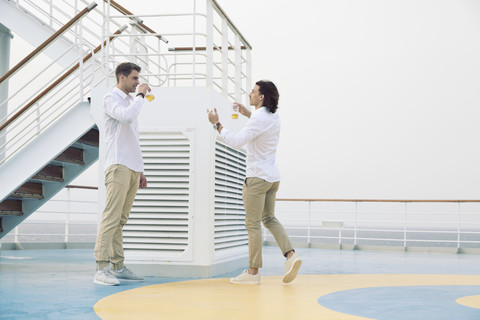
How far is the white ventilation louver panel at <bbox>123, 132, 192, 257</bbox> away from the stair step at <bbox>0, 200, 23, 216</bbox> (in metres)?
1.61

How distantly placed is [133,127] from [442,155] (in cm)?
1993

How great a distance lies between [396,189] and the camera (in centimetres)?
2681

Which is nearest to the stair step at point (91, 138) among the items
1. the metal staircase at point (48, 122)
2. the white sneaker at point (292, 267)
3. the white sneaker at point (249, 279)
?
the metal staircase at point (48, 122)

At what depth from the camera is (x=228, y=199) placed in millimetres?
4836

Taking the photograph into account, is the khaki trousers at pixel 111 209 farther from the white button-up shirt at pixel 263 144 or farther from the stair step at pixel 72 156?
the stair step at pixel 72 156

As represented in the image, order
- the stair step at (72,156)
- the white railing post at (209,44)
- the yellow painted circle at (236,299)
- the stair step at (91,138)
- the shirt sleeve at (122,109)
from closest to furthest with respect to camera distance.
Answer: the yellow painted circle at (236,299) → the shirt sleeve at (122,109) → the white railing post at (209,44) → the stair step at (91,138) → the stair step at (72,156)

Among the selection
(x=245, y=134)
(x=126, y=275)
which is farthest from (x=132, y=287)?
(x=245, y=134)

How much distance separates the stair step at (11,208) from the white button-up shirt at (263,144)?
2.78 meters

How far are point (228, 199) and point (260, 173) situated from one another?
1.13 metres

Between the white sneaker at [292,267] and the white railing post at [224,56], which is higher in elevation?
the white railing post at [224,56]

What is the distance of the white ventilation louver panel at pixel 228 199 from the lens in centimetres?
450

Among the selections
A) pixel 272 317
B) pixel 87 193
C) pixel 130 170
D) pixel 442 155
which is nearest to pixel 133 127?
pixel 130 170

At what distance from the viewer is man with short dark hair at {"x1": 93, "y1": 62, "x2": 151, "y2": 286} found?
3.67 meters

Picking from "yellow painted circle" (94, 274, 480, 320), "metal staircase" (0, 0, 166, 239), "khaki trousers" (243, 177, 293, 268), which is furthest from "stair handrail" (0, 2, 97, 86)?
"yellow painted circle" (94, 274, 480, 320)
